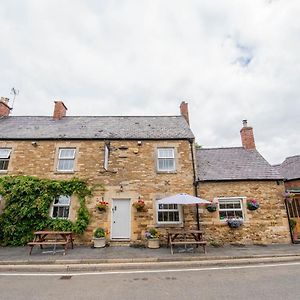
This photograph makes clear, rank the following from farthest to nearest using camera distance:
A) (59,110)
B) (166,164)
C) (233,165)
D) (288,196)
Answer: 1. (59,110)
2. (233,165)
3. (166,164)
4. (288,196)

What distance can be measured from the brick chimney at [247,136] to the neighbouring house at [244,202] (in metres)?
2.05

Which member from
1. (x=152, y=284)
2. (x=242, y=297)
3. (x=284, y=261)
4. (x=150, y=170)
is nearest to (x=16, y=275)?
(x=152, y=284)

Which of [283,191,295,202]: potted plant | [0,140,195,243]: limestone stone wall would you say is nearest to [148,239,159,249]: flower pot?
[0,140,195,243]: limestone stone wall

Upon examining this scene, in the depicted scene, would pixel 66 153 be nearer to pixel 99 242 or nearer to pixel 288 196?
pixel 99 242

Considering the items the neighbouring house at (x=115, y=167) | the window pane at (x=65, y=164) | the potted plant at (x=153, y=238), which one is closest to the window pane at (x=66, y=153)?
the neighbouring house at (x=115, y=167)

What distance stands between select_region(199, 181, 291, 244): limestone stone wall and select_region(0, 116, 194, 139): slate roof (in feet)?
12.4

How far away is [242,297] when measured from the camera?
5.09 meters

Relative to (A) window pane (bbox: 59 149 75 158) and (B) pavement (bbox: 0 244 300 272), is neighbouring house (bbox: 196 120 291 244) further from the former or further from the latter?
(A) window pane (bbox: 59 149 75 158)

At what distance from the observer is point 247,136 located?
1532 centimetres

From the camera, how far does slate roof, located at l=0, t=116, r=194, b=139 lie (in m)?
13.3

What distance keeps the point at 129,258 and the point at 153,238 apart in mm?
2441

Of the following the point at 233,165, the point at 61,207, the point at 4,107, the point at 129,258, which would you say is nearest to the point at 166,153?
the point at 233,165

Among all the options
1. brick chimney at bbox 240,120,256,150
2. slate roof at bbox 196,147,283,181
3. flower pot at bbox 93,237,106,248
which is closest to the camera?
flower pot at bbox 93,237,106,248

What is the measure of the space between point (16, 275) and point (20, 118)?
11.9 meters
